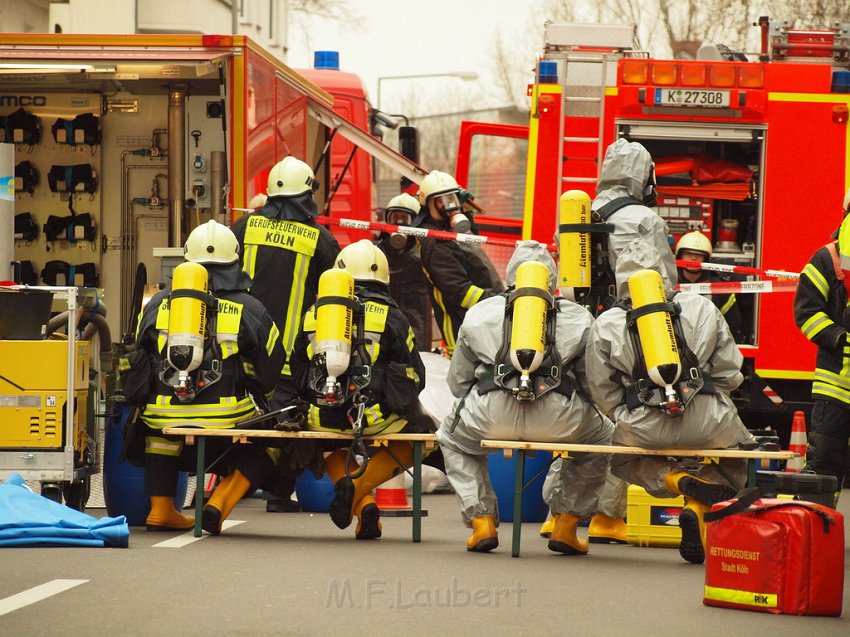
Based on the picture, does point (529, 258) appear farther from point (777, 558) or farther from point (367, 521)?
point (777, 558)

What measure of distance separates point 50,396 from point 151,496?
31.3 inches

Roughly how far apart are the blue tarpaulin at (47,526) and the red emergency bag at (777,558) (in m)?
3.03

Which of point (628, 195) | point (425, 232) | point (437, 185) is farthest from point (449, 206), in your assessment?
point (628, 195)

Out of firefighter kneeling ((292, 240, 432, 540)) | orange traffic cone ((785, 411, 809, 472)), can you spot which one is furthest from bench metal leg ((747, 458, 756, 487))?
orange traffic cone ((785, 411, 809, 472))

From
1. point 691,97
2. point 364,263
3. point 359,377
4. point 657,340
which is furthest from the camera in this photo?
point 691,97

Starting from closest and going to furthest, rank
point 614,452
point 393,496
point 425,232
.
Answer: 1. point 614,452
2. point 393,496
3. point 425,232

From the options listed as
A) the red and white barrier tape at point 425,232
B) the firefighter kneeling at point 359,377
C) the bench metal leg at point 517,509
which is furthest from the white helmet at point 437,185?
the bench metal leg at point 517,509

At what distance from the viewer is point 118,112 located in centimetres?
1466

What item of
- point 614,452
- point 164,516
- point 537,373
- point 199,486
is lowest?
point 164,516

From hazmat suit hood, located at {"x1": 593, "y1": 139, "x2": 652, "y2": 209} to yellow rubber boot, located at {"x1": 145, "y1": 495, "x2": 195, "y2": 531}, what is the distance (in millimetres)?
2937

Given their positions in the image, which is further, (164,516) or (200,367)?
(164,516)

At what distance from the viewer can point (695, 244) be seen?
12.8m

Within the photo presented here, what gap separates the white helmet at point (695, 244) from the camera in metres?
12.8

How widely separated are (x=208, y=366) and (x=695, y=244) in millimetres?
5096
